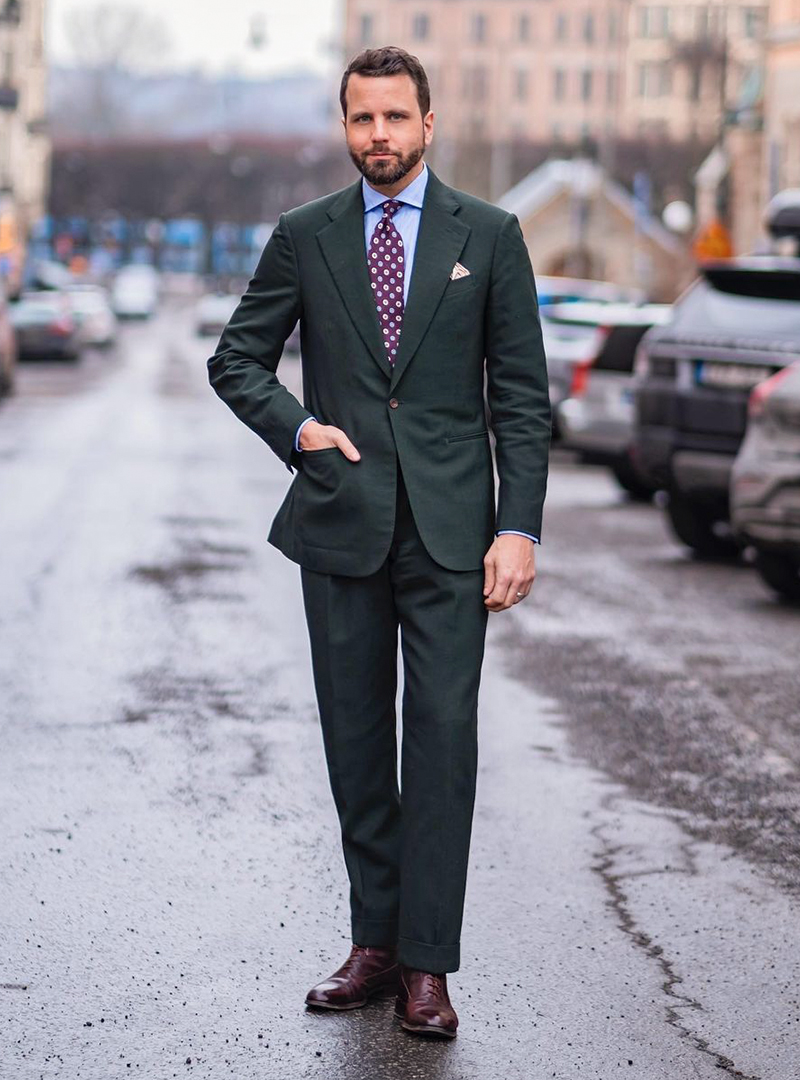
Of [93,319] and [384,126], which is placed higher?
[384,126]

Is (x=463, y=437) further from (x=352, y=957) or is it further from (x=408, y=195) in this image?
(x=352, y=957)

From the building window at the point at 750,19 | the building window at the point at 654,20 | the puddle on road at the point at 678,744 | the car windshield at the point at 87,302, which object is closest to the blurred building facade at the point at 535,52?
the building window at the point at 654,20

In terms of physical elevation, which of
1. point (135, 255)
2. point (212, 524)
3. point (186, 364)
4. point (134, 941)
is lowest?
point (135, 255)

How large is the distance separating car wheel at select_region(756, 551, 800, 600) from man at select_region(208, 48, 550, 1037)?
776cm

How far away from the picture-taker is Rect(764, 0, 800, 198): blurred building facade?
42188 millimetres

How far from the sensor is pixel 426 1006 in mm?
4684

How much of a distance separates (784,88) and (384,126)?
39825 millimetres

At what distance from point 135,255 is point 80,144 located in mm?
6545

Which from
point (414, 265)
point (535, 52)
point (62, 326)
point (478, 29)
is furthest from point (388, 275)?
point (535, 52)

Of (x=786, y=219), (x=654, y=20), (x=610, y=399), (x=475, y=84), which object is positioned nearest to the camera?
(x=610, y=399)

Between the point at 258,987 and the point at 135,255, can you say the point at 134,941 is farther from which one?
the point at 135,255

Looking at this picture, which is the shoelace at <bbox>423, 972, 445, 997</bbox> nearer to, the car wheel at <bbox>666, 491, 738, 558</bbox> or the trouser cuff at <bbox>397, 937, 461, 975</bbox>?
the trouser cuff at <bbox>397, 937, 461, 975</bbox>

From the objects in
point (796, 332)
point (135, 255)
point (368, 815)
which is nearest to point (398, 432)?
point (368, 815)

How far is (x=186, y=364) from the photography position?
50.9 metres
